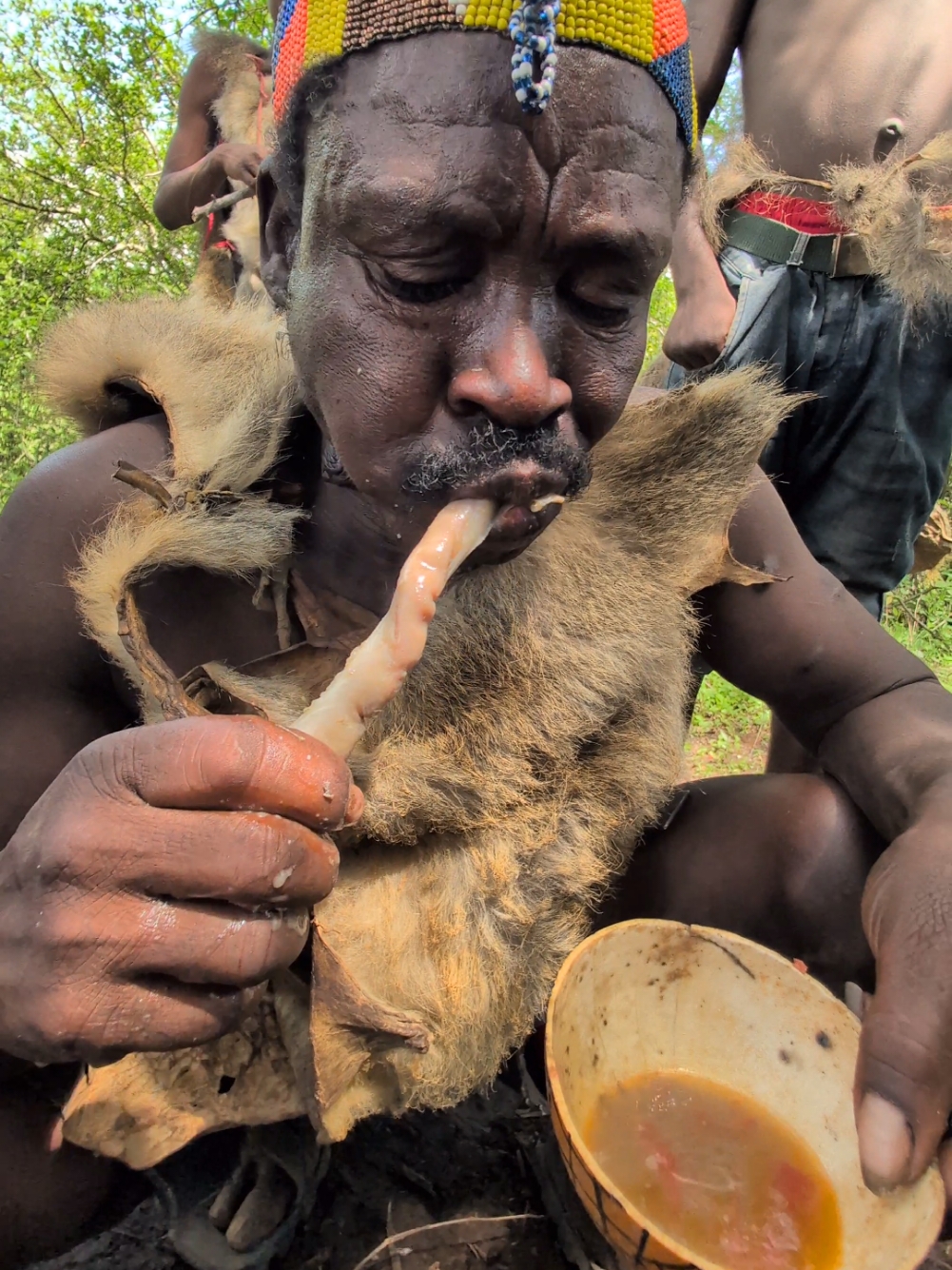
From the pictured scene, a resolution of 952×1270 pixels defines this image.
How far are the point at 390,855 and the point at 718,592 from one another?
0.83 metres

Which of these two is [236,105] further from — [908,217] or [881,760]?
[881,760]

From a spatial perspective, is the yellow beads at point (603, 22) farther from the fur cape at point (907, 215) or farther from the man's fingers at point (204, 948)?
the fur cape at point (907, 215)

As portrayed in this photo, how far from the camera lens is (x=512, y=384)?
43.4 inches

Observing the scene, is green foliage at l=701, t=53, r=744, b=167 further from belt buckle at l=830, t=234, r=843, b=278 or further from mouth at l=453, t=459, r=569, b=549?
mouth at l=453, t=459, r=569, b=549

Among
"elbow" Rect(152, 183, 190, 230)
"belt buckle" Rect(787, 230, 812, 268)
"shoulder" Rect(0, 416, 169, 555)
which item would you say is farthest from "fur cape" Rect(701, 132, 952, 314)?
"elbow" Rect(152, 183, 190, 230)

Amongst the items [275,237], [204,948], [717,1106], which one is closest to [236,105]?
[275,237]

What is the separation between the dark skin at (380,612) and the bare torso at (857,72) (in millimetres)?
1303

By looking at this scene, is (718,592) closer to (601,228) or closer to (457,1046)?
(601,228)

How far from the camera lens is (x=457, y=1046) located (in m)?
1.39

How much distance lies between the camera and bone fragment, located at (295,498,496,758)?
1.06m

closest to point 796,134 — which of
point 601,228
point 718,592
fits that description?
point 718,592

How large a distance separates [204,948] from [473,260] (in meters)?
0.87

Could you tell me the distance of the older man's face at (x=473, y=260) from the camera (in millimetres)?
1087

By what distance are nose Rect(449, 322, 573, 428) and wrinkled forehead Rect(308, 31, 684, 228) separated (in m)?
→ 0.15
